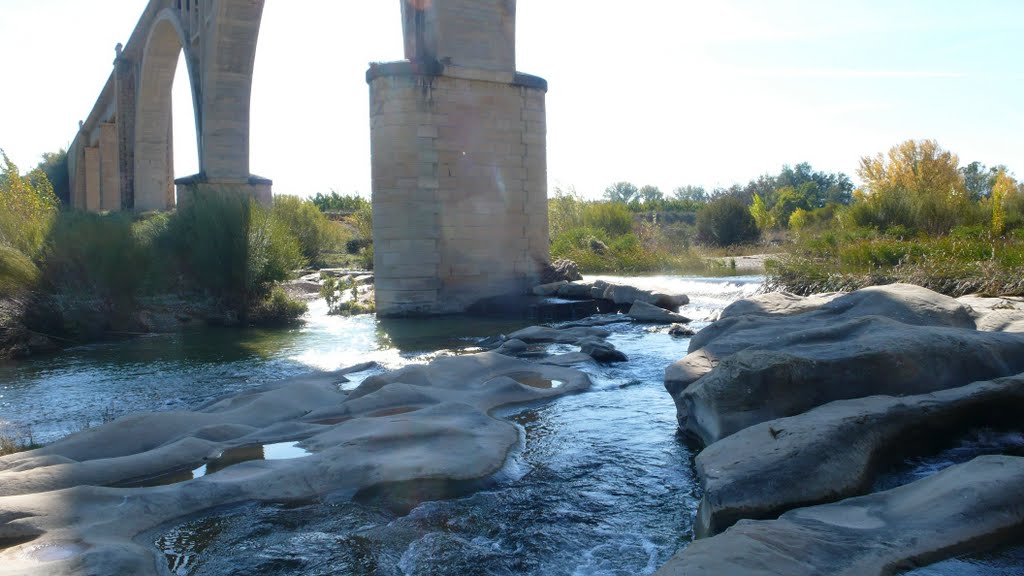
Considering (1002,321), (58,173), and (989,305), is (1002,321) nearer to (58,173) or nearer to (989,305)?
(989,305)

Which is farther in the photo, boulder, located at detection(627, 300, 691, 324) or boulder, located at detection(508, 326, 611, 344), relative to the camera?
boulder, located at detection(627, 300, 691, 324)

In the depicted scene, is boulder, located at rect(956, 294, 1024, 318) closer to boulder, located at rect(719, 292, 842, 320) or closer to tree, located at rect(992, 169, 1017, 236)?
boulder, located at rect(719, 292, 842, 320)

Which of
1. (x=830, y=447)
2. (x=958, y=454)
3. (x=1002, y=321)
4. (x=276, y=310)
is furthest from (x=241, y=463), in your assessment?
(x=276, y=310)

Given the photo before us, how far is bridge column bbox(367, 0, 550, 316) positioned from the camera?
10977mm

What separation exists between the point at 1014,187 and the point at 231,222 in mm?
23425

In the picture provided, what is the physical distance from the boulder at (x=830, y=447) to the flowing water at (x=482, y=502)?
10.3 inches

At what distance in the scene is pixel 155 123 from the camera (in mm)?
25422

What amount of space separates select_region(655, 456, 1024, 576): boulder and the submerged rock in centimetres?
152

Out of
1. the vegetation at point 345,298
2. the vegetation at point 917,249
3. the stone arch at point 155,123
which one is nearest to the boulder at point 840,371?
the vegetation at point 917,249

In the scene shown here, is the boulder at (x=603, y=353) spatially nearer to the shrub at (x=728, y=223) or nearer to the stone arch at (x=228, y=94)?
the stone arch at (x=228, y=94)

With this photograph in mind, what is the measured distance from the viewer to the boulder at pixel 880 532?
2.21m

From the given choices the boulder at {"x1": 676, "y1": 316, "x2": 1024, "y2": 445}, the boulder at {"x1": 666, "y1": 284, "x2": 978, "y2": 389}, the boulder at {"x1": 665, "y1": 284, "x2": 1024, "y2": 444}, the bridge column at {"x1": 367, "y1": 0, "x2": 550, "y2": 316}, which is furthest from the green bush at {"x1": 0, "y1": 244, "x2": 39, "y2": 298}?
the boulder at {"x1": 676, "y1": 316, "x2": 1024, "y2": 445}

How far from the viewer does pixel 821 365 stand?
382 cm

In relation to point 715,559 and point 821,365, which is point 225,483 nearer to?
point 715,559
